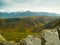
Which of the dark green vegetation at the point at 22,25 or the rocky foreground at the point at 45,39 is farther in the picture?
the dark green vegetation at the point at 22,25

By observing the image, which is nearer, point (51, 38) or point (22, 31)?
point (51, 38)

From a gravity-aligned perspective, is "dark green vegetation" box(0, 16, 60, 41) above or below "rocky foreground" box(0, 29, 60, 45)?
below

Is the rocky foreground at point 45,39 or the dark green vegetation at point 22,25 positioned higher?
the rocky foreground at point 45,39

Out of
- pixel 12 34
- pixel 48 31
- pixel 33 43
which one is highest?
pixel 48 31

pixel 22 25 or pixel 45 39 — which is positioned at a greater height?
pixel 45 39

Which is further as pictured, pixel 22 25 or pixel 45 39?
pixel 22 25

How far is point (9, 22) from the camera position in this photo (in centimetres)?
1538

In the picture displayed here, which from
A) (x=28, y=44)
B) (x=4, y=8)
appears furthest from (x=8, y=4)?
(x=28, y=44)

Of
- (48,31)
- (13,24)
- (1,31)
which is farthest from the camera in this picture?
(13,24)

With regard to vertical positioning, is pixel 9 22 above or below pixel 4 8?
below

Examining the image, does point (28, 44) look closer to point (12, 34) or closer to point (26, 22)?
point (12, 34)

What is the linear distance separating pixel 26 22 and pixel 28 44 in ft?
20.4

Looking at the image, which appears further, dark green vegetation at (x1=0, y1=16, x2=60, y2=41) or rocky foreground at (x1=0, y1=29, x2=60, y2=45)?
dark green vegetation at (x1=0, y1=16, x2=60, y2=41)

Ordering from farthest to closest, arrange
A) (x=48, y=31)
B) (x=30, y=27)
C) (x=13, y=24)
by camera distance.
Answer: (x=13, y=24) < (x=30, y=27) < (x=48, y=31)
